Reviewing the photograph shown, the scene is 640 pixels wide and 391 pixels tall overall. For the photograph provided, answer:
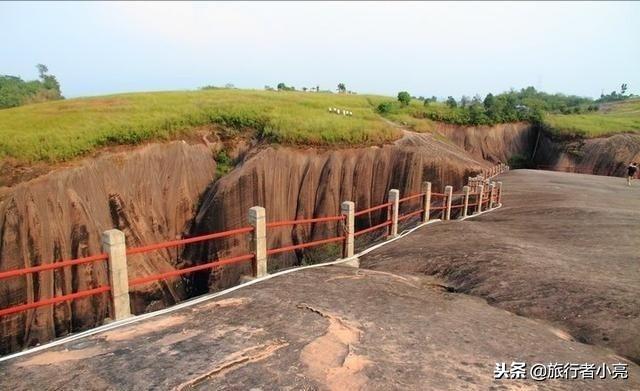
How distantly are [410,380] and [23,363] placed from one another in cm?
372

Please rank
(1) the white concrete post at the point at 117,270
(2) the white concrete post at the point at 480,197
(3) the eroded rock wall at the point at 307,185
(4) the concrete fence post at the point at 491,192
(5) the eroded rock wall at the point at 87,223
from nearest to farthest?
(1) the white concrete post at the point at 117,270 < (5) the eroded rock wall at the point at 87,223 < (2) the white concrete post at the point at 480,197 < (4) the concrete fence post at the point at 491,192 < (3) the eroded rock wall at the point at 307,185

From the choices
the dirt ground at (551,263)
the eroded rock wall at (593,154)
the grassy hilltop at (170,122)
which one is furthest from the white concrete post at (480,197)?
the eroded rock wall at (593,154)

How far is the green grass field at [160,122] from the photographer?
68.3 ft

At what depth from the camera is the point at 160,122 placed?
25.5 metres

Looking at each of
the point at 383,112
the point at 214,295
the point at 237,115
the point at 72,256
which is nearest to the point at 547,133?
the point at 383,112

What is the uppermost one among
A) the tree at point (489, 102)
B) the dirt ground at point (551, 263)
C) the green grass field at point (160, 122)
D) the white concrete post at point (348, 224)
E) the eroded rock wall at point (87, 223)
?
the tree at point (489, 102)

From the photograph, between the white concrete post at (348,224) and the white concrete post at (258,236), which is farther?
the white concrete post at (348,224)

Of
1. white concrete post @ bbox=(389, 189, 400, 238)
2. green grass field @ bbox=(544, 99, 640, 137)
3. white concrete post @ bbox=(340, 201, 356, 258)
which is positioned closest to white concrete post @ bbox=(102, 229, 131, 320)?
white concrete post @ bbox=(340, 201, 356, 258)

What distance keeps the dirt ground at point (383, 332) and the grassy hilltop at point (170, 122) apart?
58.3 ft

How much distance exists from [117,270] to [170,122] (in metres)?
21.6

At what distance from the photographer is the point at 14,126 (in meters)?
22.0

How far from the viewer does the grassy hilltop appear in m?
20.9

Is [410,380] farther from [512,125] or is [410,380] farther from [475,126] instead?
[512,125]

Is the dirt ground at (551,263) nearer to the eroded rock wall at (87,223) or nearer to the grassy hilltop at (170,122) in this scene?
the eroded rock wall at (87,223)
